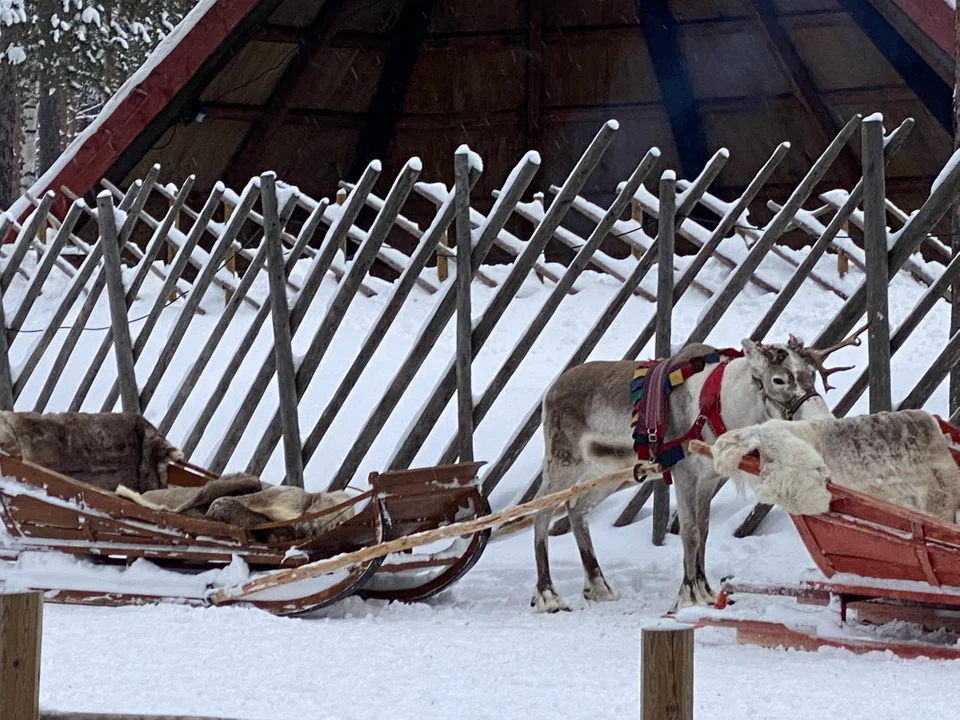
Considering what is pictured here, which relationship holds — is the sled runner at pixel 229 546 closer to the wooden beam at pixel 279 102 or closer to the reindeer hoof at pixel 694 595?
the reindeer hoof at pixel 694 595

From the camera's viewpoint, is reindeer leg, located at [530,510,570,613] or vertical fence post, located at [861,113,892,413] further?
vertical fence post, located at [861,113,892,413]

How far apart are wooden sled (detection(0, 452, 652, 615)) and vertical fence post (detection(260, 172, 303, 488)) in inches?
55.1

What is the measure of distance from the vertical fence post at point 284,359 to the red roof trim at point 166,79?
2.94 meters

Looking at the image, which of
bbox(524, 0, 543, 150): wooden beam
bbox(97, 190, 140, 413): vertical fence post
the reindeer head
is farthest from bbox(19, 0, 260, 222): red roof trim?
the reindeer head

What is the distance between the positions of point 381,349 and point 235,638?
15.5 ft

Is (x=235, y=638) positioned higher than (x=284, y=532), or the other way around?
(x=284, y=532)

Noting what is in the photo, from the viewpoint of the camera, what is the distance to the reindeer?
4.93 metres

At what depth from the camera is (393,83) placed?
13539 mm

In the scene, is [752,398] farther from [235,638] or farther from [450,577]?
[235,638]

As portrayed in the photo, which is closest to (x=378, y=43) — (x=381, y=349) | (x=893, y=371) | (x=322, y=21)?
(x=322, y=21)

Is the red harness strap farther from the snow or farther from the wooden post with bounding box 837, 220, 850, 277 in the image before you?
the snow

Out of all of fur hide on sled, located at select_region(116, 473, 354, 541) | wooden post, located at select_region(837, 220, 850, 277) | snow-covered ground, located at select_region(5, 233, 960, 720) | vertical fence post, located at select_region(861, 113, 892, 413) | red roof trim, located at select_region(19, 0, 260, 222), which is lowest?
snow-covered ground, located at select_region(5, 233, 960, 720)

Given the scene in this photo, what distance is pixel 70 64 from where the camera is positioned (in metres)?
16.5

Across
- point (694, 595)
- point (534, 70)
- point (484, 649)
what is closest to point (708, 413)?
point (694, 595)
